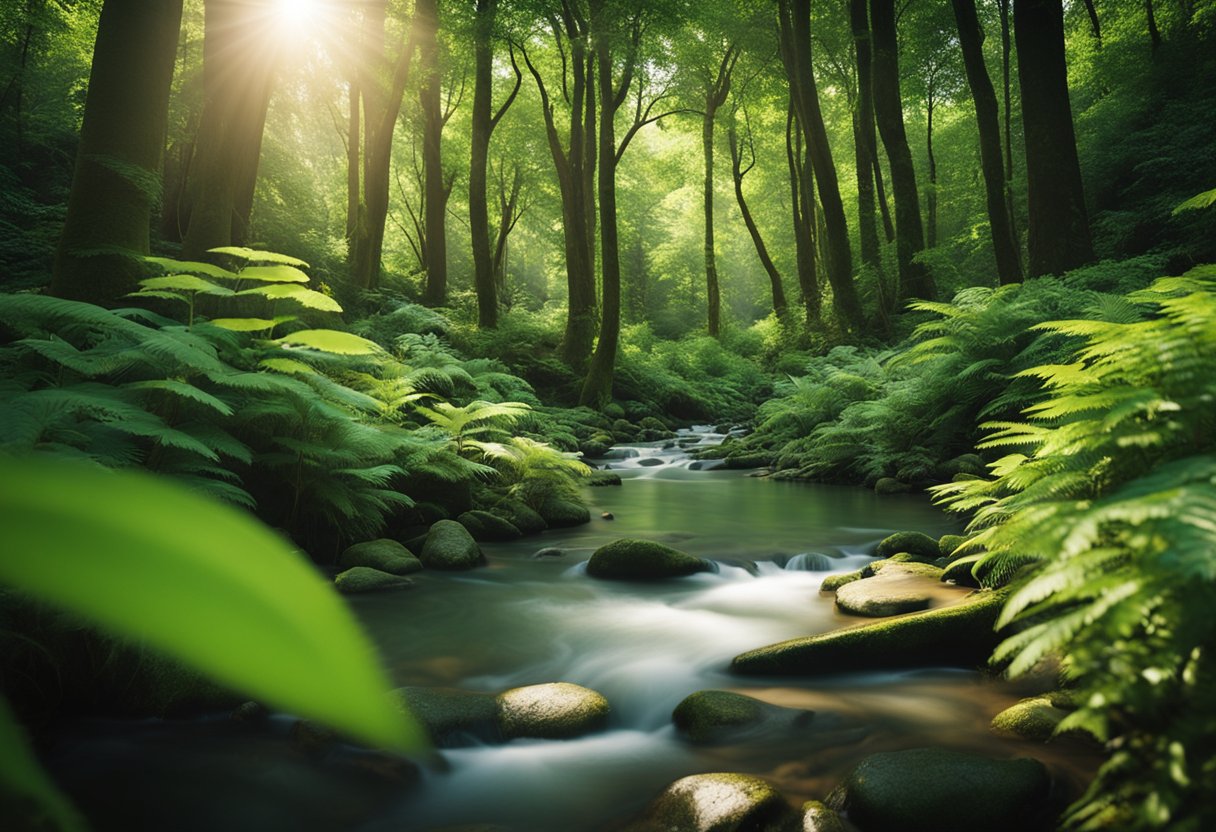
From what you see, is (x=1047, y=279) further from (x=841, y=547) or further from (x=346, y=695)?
(x=346, y=695)

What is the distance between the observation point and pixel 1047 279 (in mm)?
9055

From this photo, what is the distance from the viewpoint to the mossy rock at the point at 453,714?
3.34m

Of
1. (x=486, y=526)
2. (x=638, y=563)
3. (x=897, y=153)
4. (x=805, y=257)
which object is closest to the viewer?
(x=638, y=563)

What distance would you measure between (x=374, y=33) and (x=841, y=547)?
17.1m

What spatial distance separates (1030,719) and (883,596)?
159cm

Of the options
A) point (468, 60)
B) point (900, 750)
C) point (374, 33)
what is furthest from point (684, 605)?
point (468, 60)

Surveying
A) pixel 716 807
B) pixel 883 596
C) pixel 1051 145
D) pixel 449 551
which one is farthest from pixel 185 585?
pixel 1051 145

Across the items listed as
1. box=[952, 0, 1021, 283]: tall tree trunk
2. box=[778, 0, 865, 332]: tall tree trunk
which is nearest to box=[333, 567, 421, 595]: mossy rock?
box=[952, 0, 1021, 283]: tall tree trunk

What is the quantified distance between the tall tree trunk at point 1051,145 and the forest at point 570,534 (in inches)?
2.0

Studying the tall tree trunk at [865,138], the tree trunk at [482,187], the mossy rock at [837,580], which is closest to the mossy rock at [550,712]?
the mossy rock at [837,580]

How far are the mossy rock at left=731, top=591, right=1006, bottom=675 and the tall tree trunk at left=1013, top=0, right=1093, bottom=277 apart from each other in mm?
8063

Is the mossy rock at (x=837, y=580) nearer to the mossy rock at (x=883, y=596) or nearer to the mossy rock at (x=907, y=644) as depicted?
the mossy rock at (x=883, y=596)

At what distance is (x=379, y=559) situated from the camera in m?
5.78

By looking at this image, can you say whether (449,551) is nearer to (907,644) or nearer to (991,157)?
(907,644)
